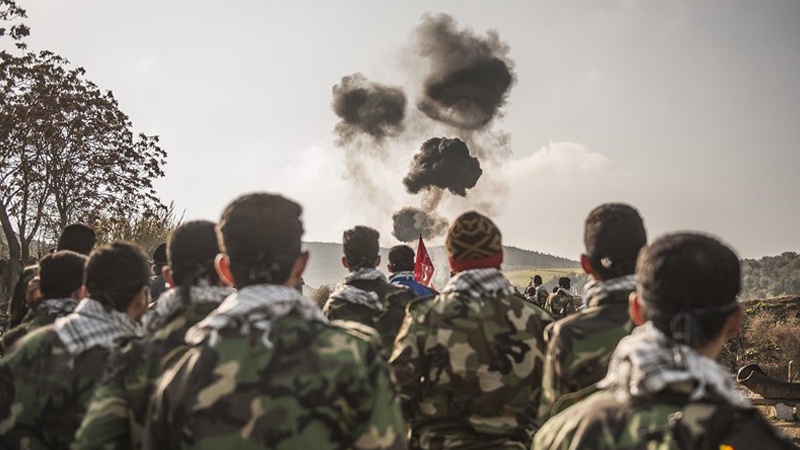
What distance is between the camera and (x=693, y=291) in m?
2.08

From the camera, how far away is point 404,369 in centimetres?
410

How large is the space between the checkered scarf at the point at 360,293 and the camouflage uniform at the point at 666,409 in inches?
162

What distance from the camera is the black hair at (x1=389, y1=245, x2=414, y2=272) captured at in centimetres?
755

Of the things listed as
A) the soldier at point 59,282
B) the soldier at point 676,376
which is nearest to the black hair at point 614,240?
the soldier at point 676,376

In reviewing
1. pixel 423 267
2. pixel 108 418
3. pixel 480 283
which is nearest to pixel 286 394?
pixel 108 418

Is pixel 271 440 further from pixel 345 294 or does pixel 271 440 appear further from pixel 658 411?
pixel 345 294

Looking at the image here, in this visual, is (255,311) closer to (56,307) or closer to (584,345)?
(584,345)

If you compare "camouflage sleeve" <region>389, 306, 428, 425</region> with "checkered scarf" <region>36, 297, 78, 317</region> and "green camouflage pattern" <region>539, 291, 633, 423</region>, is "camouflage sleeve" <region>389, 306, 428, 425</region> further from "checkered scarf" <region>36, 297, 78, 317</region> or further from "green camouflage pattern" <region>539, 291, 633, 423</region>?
"checkered scarf" <region>36, 297, 78, 317</region>

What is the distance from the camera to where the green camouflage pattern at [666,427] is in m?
1.89

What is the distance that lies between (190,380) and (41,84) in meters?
24.3

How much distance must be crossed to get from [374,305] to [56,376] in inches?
122

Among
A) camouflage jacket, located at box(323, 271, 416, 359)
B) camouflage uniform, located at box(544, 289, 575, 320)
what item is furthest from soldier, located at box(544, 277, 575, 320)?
camouflage jacket, located at box(323, 271, 416, 359)

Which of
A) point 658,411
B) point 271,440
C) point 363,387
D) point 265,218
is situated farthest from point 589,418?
point 265,218

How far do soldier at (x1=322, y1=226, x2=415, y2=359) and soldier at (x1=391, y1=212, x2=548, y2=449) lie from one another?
6.41 feet
